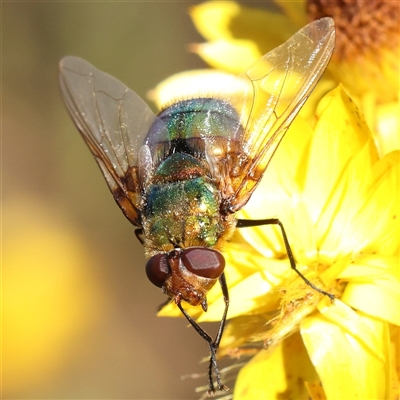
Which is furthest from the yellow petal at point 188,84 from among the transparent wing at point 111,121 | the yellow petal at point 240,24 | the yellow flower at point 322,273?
the yellow flower at point 322,273

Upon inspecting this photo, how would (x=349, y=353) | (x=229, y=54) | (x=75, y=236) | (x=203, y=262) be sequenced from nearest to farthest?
(x=203, y=262), (x=349, y=353), (x=229, y=54), (x=75, y=236)

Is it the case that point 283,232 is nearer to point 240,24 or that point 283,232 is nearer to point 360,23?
point 360,23

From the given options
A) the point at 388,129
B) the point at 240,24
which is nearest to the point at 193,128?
the point at 388,129

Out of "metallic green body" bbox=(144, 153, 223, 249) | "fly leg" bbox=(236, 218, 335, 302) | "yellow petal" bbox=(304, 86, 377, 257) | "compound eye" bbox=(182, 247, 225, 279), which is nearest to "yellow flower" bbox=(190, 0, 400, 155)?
"yellow petal" bbox=(304, 86, 377, 257)

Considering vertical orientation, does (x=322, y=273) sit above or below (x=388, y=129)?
below

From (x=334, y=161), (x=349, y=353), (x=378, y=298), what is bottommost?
(x=349, y=353)

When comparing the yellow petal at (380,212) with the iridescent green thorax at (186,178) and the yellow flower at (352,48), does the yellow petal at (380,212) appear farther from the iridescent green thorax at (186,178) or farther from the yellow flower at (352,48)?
the yellow flower at (352,48)

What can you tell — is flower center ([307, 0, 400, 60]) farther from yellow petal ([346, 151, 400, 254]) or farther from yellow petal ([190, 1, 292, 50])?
yellow petal ([346, 151, 400, 254])

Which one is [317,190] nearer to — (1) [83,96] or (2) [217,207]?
(2) [217,207]
